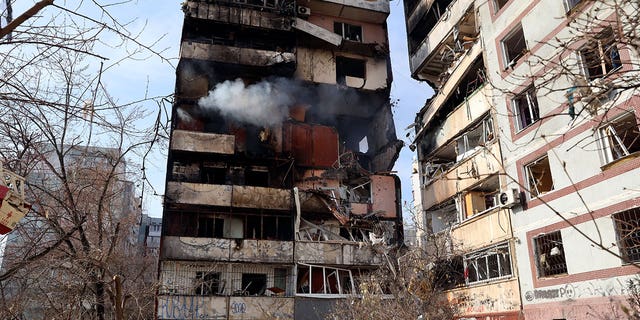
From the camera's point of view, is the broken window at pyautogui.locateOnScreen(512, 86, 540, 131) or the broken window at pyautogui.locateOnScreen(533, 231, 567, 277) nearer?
the broken window at pyautogui.locateOnScreen(533, 231, 567, 277)

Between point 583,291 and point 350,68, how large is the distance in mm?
23923

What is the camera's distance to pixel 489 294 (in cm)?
1878

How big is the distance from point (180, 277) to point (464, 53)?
17.9 m

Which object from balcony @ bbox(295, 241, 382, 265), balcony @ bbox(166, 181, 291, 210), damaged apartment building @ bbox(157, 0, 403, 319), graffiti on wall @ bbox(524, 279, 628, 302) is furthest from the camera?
balcony @ bbox(166, 181, 291, 210)

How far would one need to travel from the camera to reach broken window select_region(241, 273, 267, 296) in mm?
26219

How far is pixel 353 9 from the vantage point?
34094mm

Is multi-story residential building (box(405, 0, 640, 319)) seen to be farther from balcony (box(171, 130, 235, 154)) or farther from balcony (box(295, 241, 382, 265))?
balcony (box(171, 130, 235, 154))

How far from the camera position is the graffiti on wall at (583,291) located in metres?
13.0

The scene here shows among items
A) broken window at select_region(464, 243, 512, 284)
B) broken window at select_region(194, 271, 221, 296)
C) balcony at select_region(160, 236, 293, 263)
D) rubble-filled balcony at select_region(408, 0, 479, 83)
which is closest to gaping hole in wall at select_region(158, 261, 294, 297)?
broken window at select_region(194, 271, 221, 296)

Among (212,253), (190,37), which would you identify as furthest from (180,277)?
(190,37)

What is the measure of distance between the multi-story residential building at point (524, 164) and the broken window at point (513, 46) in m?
0.05

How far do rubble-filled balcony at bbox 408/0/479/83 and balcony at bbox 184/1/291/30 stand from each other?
824 centimetres

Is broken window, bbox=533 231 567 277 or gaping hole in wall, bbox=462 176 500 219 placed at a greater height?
gaping hole in wall, bbox=462 176 500 219

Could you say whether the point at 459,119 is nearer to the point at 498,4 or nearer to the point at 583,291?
the point at 498,4
